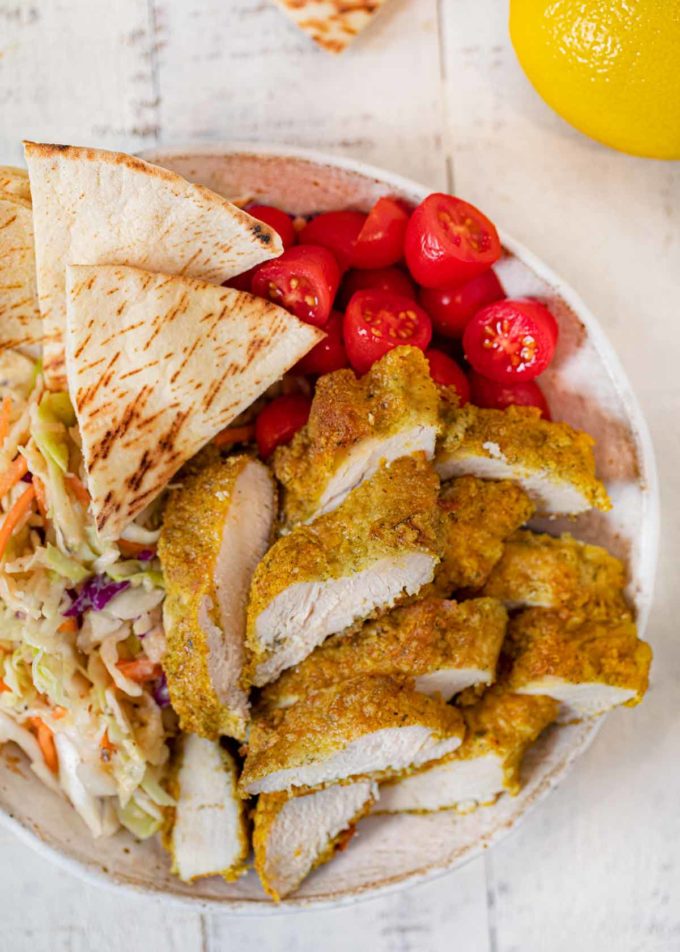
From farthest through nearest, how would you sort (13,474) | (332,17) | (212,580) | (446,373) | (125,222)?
(332,17) → (446,373) → (13,474) → (212,580) → (125,222)

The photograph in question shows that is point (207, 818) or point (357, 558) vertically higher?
point (357, 558)

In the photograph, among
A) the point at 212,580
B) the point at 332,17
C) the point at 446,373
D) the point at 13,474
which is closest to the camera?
the point at 212,580

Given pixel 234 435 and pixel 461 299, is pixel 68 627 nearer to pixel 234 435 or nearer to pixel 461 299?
pixel 234 435

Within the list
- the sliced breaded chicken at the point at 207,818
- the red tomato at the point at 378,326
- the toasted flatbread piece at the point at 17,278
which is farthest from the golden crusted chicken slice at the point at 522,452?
the toasted flatbread piece at the point at 17,278

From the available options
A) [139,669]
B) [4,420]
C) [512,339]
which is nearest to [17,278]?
[4,420]

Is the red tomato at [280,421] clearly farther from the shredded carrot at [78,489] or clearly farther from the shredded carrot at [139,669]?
the shredded carrot at [139,669]

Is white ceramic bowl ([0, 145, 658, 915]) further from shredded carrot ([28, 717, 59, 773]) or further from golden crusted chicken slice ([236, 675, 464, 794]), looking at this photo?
golden crusted chicken slice ([236, 675, 464, 794])

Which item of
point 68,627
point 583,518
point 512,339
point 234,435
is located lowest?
point 68,627
